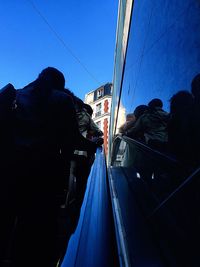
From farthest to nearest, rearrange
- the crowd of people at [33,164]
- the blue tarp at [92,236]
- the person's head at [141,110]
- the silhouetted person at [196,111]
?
the person's head at [141,110]
the crowd of people at [33,164]
the blue tarp at [92,236]
the silhouetted person at [196,111]

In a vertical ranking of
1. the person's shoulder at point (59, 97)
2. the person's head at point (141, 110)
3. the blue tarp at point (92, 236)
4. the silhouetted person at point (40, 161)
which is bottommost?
the blue tarp at point (92, 236)

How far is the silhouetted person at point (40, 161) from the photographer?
0.97 metres

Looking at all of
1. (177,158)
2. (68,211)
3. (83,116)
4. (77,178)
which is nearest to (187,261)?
(177,158)

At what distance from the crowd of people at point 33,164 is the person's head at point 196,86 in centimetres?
73

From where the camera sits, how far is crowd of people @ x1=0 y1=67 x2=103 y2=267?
95cm

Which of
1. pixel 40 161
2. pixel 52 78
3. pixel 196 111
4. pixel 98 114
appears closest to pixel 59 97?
pixel 52 78

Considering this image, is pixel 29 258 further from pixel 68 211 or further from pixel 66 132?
pixel 66 132

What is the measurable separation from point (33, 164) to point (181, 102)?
710 millimetres

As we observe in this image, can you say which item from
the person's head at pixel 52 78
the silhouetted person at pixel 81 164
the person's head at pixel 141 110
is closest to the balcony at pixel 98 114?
the silhouetted person at pixel 81 164

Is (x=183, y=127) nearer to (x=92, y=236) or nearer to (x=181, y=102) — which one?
(x=181, y=102)

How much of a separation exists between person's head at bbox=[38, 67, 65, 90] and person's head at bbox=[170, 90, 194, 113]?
2.44 ft

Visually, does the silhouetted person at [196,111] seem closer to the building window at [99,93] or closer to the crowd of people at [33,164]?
the crowd of people at [33,164]

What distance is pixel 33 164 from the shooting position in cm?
104

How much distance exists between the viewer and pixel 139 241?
3.28ft
